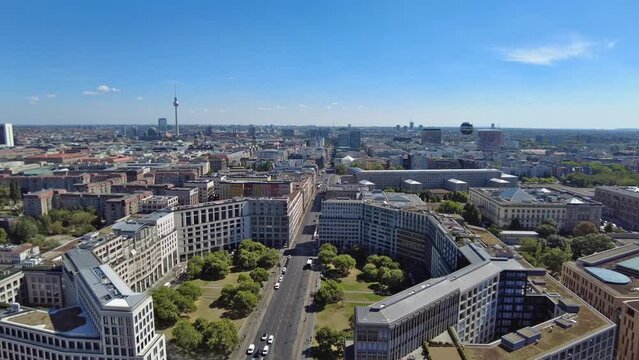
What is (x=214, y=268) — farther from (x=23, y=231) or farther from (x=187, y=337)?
(x=23, y=231)

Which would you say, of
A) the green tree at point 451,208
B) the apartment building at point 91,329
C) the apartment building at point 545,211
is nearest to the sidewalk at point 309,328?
the apartment building at point 91,329

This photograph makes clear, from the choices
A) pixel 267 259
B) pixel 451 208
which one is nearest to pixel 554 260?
pixel 451 208

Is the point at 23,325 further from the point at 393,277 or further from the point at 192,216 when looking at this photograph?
the point at 393,277

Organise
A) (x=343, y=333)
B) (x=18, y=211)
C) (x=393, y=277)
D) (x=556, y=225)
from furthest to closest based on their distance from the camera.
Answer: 1. (x=18, y=211)
2. (x=556, y=225)
3. (x=393, y=277)
4. (x=343, y=333)

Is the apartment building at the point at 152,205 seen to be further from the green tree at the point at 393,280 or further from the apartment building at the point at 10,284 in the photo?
the green tree at the point at 393,280

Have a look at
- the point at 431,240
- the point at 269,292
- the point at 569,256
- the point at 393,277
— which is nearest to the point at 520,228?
the point at 569,256
